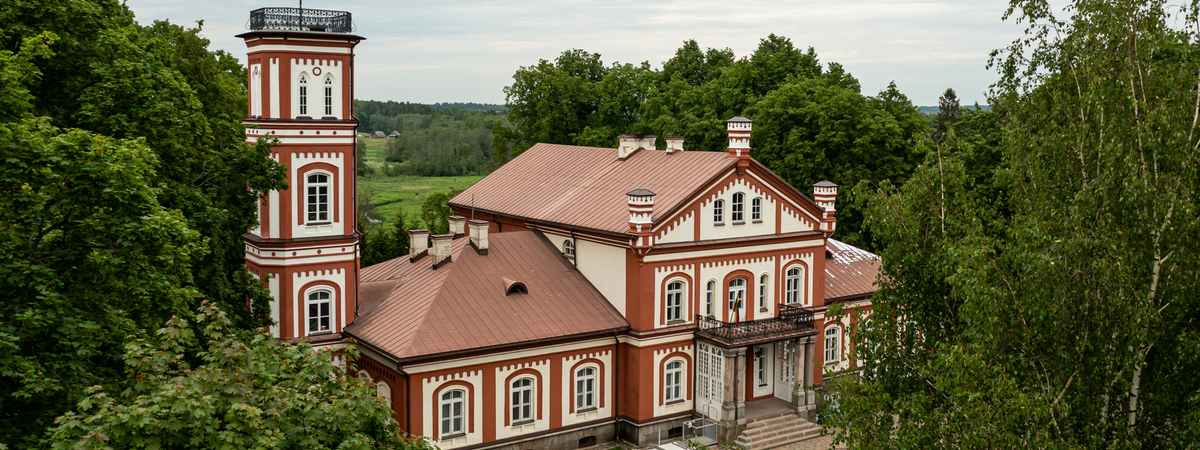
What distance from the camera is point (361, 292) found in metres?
28.0

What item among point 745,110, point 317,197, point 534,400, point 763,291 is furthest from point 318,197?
point 745,110

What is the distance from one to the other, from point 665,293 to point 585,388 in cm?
348

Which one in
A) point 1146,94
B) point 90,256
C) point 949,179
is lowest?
point 90,256

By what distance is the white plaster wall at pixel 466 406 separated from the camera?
2472 cm

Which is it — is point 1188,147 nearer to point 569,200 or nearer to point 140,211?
point 140,211

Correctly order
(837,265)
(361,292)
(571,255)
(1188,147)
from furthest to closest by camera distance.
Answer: (837,265) → (571,255) → (361,292) → (1188,147)

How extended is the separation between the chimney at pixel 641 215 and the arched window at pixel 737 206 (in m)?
3.07

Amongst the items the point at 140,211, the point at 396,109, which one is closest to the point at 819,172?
the point at 140,211

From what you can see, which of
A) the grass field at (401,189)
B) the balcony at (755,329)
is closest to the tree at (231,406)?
the balcony at (755,329)

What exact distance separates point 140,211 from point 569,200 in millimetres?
17282

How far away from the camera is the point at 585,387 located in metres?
27.6

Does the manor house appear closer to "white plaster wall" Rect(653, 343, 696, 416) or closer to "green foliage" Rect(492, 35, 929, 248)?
"white plaster wall" Rect(653, 343, 696, 416)

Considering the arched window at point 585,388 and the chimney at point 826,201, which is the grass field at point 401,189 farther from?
the arched window at point 585,388

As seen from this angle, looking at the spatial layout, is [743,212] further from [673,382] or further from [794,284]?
[673,382]
